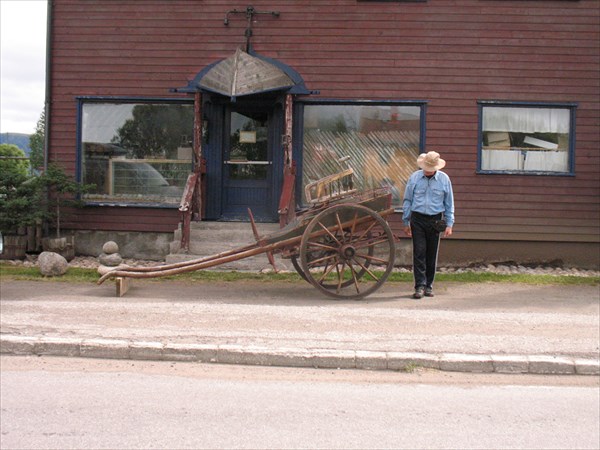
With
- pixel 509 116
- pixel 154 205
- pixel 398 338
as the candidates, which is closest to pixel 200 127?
pixel 154 205

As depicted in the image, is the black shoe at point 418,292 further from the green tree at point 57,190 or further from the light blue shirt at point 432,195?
the green tree at point 57,190

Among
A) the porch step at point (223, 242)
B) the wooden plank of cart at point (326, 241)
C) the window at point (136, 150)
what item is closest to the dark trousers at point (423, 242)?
the wooden plank of cart at point (326, 241)

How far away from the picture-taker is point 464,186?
1283 centimetres

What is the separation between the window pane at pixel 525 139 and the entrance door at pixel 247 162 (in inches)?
159

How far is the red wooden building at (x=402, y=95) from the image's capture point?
12.8m

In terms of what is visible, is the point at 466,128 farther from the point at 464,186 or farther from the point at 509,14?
the point at 509,14

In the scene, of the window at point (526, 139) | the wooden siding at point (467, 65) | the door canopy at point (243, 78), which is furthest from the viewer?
the window at point (526, 139)

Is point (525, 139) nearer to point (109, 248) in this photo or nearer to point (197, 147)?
point (197, 147)

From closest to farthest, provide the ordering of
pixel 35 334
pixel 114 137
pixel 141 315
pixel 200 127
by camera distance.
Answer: pixel 35 334 → pixel 141 315 → pixel 200 127 → pixel 114 137

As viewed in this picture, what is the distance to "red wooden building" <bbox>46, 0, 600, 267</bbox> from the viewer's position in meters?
12.8

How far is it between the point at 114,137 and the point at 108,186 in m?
0.94

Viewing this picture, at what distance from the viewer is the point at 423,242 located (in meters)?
9.22

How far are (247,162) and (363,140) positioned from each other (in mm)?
2211

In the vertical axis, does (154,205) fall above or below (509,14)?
below
